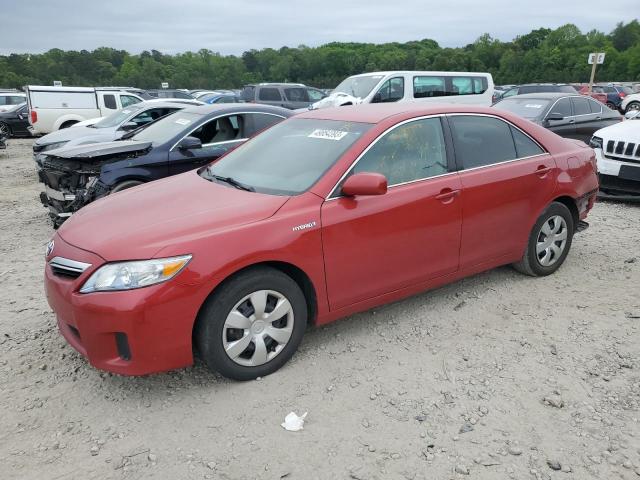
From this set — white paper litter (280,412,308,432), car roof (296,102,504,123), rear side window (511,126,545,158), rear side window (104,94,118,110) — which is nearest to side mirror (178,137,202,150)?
car roof (296,102,504,123)

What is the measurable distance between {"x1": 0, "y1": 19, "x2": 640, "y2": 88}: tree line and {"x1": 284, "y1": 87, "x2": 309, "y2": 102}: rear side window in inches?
2019

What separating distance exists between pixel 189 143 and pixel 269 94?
12204 mm

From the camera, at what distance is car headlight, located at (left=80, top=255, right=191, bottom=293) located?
9.11ft

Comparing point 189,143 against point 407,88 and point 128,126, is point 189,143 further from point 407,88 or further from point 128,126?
point 407,88

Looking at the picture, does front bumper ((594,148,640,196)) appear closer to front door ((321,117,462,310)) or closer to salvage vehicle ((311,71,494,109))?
front door ((321,117,462,310))

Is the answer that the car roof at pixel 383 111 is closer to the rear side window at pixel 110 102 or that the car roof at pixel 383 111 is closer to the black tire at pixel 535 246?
the black tire at pixel 535 246

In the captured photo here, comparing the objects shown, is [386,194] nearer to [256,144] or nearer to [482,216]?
[482,216]

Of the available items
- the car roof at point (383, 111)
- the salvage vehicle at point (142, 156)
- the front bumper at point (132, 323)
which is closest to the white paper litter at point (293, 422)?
the front bumper at point (132, 323)

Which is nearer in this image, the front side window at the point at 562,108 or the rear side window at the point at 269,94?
the front side window at the point at 562,108

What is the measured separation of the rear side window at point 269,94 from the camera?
17.8m

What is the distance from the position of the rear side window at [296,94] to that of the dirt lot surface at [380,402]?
14689 millimetres

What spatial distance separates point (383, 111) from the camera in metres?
3.91

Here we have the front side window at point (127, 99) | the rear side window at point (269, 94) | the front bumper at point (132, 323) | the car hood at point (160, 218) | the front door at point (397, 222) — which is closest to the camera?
the front bumper at point (132, 323)

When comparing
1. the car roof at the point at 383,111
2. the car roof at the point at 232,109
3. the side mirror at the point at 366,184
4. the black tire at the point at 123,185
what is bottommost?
the black tire at the point at 123,185
